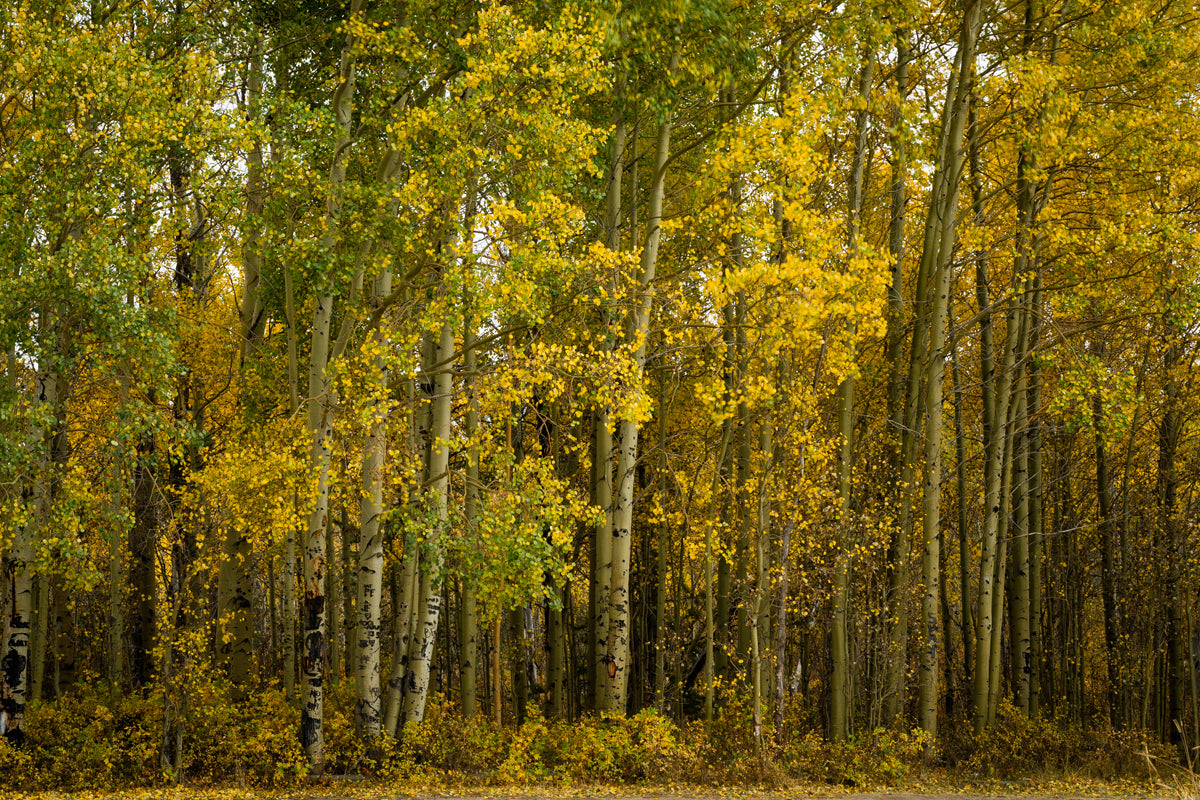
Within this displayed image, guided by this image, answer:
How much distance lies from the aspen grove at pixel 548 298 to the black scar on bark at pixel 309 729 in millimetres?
31

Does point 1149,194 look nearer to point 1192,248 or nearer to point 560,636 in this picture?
point 1192,248

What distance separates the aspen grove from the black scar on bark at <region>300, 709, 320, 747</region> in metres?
0.03

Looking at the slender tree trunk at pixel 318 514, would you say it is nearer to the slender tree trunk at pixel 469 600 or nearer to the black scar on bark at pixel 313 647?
the black scar on bark at pixel 313 647

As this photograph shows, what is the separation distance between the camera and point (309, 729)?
419 inches

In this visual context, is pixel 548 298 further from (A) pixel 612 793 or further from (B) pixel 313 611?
(A) pixel 612 793

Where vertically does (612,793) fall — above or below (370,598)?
below

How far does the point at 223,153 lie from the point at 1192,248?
1171cm

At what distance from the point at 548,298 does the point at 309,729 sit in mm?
5764

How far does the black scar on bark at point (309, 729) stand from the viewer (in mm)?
10594

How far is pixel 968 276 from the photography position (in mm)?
16641

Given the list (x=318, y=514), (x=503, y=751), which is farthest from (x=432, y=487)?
(x=503, y=751)

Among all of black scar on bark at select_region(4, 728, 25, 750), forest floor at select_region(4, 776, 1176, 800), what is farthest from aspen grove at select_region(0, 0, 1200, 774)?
forest floor at select_region(4, 776, 1176, 800)

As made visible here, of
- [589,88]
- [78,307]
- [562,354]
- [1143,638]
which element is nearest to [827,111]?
[589,88]

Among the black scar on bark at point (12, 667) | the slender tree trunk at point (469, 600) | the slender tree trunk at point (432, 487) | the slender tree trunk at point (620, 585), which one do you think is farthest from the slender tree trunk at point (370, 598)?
the black scar on bark at point (12, 667)
